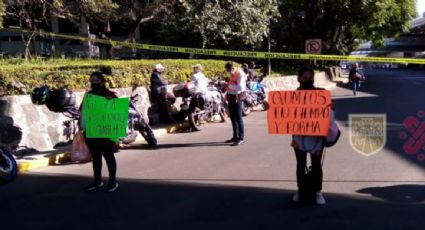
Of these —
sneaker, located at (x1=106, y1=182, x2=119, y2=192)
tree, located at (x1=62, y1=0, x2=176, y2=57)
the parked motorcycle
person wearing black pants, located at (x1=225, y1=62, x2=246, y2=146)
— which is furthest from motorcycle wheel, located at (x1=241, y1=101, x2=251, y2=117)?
sneaker, located at (x1=106, y1=182, x2=119, y2=192)

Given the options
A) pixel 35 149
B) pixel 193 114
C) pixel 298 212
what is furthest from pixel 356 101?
pixel 298 212

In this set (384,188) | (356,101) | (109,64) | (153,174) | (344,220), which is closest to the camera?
(344,220)

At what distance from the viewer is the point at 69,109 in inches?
371

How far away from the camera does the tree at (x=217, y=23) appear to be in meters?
20.6

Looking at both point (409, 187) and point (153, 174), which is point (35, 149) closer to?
point (153, 174)

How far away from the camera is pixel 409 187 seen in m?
6.89

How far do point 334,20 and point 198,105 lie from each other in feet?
74.6

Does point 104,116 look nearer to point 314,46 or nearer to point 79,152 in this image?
point 79,152

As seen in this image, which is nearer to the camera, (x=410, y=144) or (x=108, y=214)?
(x=108, y=214)

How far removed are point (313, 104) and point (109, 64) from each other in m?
7.59

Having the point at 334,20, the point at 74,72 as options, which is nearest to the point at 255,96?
the point at 74,72

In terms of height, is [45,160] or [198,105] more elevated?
[198,105]

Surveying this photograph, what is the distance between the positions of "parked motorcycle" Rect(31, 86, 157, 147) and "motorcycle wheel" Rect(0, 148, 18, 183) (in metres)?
1.45

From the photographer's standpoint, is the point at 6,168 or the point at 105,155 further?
the point at 6,168
